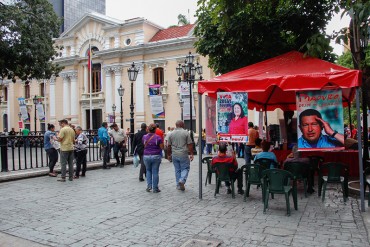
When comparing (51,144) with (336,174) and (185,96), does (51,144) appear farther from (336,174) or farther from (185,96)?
(185,96)

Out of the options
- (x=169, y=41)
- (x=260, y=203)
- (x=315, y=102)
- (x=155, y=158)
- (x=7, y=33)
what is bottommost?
(x=260, y=203)

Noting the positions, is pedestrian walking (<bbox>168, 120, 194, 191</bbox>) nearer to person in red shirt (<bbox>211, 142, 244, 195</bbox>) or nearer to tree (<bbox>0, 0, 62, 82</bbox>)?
person in red shirt (<bbox>211, 142, 244, 195</bbox>)

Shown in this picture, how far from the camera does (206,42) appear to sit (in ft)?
37.9

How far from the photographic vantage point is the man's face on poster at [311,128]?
6.79 metres

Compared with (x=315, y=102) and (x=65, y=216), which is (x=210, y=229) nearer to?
(x=65, y=216)

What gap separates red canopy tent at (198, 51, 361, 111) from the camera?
6428 mm

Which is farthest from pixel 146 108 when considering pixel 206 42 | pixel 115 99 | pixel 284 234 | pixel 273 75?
pixel 284 234

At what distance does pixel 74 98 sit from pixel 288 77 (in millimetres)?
35052

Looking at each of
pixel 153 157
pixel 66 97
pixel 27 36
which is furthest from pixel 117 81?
pixel 153 157

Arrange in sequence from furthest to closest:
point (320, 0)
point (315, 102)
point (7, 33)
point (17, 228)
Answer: point (7, 33) < point (320, 0) < point (315, 102) < point (17, 228)

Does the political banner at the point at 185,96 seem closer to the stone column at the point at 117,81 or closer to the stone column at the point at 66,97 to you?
the stone column at the point at 117,81

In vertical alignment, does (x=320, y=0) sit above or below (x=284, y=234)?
above

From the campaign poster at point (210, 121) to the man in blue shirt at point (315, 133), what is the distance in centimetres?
199

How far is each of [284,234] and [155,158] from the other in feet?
13.4
